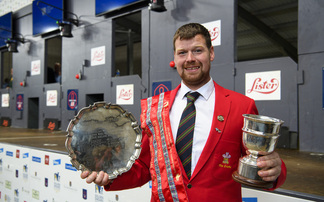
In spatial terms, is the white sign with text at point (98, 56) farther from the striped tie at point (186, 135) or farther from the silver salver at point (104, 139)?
the striped tie at point (186, 135)

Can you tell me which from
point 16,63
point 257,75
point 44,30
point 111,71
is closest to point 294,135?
point 257,75

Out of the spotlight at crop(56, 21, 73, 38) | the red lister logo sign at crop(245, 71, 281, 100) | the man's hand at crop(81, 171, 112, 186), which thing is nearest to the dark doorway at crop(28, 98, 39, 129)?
the spotlight at crop(56, 21, 73, 38)

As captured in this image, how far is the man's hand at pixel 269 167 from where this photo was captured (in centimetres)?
92

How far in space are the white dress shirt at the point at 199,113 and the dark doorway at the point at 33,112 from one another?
6.15m

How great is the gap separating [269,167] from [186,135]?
37cm

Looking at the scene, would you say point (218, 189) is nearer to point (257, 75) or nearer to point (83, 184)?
point (83, 184)

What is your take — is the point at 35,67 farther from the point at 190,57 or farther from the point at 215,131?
the point at 215,131

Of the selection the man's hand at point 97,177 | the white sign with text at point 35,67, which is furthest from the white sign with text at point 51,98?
the man's hand at point 97,177

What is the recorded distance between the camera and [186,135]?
117cm

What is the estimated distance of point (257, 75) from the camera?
10.3 ft

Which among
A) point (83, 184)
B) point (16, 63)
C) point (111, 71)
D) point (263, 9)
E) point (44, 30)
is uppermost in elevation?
point (263, 9)

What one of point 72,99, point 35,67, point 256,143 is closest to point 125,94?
point 72,99

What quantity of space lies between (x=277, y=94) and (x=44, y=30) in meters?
5.18

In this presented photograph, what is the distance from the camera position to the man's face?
45.7 inches
